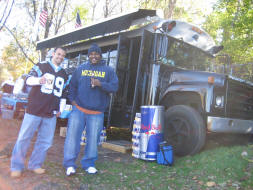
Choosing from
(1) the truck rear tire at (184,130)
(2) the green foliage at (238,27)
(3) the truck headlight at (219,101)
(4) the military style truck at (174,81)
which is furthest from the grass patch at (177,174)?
(2) the green foliage at (238,27)

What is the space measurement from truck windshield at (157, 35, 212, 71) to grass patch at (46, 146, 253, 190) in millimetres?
2225

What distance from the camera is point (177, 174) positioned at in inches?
142

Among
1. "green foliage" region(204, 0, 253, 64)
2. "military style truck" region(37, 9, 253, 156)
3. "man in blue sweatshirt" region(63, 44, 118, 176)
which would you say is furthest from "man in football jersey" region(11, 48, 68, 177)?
"green foliage" region(204, 0, 253, 64)

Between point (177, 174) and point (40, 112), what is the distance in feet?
7.29

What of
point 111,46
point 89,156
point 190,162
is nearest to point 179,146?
point 190,162

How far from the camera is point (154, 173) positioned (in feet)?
12.1

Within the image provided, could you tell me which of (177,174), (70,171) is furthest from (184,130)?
(70,171)

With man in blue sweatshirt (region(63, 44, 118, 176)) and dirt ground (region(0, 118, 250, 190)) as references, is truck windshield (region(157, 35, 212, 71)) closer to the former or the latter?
dirt ground (region(0, 118, 250, 190))

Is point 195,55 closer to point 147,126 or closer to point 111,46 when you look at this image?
point 111,46

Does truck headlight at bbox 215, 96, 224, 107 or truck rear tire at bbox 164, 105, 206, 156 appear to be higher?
truck headlight at bbox 215, 96, 224, 107

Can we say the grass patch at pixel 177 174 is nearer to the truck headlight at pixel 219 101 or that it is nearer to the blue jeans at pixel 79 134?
the blue jeans at pixel 79 134

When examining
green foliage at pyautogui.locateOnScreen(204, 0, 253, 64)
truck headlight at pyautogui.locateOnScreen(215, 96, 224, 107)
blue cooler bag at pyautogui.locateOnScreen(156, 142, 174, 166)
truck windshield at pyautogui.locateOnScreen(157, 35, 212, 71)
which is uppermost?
green foliage at pyautogui.locateOnScreen(204, 0, 253, 64)

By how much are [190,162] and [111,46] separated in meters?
3.59

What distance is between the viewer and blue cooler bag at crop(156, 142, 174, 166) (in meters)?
4.02
